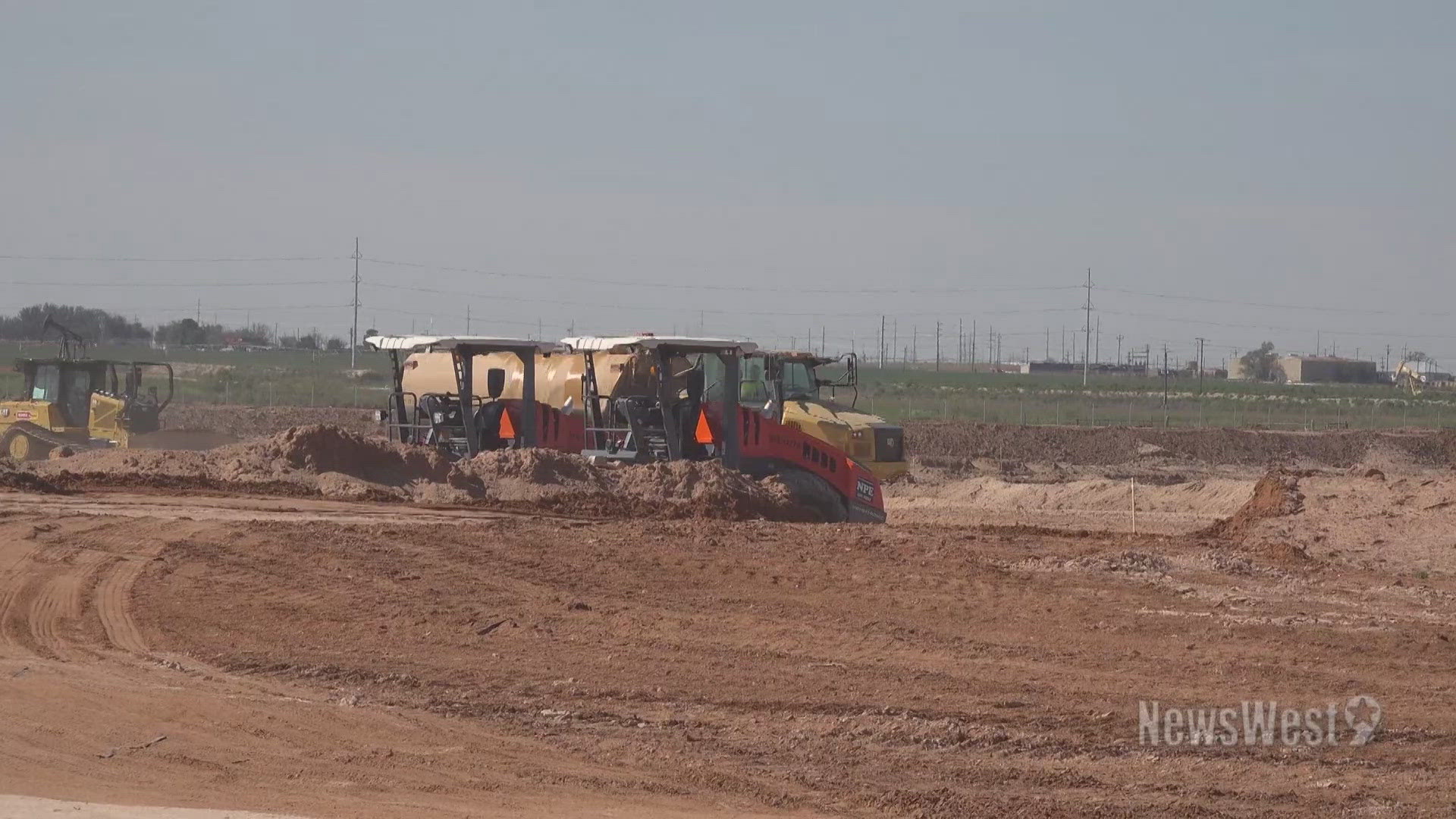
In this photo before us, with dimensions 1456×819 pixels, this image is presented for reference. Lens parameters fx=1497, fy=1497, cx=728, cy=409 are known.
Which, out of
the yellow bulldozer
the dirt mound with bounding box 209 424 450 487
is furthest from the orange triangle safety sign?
the yellow bulldozer

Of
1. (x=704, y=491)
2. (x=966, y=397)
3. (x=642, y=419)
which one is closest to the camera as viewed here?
(x=704, y=491)

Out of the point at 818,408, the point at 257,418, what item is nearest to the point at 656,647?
the point at 818,408

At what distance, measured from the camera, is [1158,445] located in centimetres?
4856

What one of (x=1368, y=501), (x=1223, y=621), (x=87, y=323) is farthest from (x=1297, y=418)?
(x=87, y=323)

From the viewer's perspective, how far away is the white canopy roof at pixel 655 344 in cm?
2084

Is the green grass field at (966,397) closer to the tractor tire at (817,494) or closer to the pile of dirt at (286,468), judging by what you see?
the pile of dirt at (286,468)

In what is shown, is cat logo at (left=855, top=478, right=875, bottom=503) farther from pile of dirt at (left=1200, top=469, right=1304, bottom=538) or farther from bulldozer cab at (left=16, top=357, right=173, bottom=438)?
bulldozer cab at (left=16, top=357, right=173, bottom=438)

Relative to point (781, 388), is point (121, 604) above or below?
below

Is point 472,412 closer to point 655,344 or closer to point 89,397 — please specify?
point 655,344

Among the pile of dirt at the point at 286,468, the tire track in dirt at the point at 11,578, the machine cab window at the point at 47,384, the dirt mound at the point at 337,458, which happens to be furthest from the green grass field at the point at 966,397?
the tire track in dirt at the point at 11,578

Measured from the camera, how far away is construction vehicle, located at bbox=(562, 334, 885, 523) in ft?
70.1

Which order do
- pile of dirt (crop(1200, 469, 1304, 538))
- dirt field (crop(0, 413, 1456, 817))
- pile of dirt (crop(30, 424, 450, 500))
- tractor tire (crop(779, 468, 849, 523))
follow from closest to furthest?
Result: 1. dirt field (crop(0, 413, 1456, 817))
2. pile of dirt (crop(30, 424, 450, 500))
3. pile of dirt (crop(1200, 469, 1304, 538))
4. tractor tire (crop(779, 468, 849, 523))

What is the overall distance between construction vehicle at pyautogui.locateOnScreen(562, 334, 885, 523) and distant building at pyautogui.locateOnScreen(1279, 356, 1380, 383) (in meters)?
126

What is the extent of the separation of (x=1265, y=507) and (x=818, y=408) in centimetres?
849
